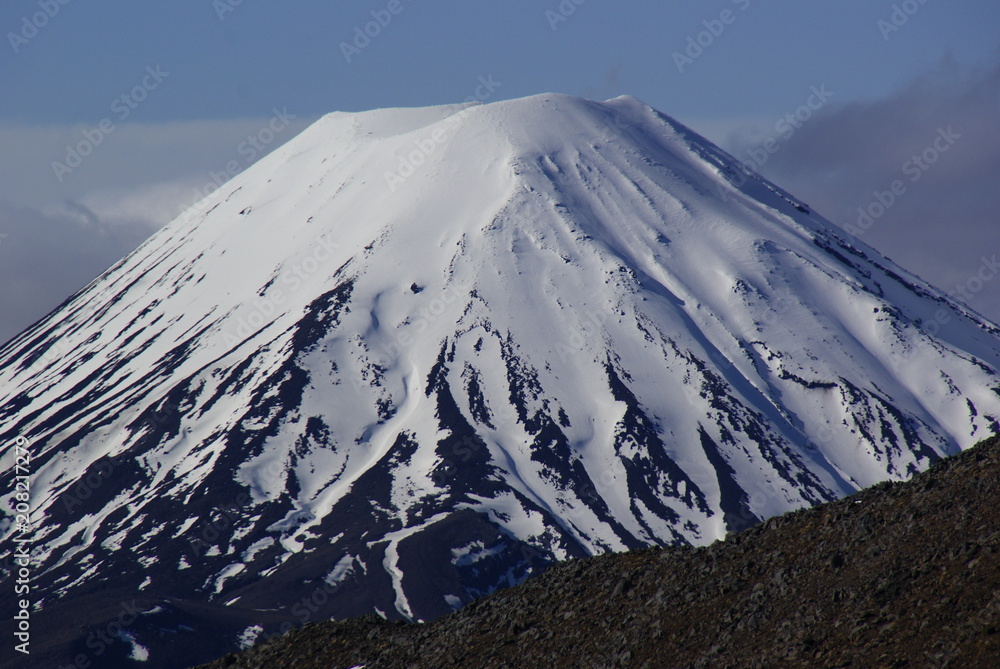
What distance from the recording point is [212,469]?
180 meters

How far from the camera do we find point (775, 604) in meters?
27.6

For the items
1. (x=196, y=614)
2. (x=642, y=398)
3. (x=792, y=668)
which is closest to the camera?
(x=792, y=668)

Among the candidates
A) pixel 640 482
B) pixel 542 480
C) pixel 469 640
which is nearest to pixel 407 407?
pixel 542 480

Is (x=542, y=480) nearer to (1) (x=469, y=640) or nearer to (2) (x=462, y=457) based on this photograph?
(2) (x=462, y=457)

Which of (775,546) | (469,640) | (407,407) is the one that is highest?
(407,407)

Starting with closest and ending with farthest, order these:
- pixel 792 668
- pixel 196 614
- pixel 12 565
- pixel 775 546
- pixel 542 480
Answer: pixel 792 668, pixel 775 546, pixel 196 614, pixel 12 565, pixel 542 480

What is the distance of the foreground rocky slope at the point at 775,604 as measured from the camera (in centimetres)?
2464

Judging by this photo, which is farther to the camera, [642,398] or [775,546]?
[642,398]

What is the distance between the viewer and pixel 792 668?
2486 cm

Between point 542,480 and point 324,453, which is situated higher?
point 324,453

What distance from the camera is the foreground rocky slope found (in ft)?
80.8

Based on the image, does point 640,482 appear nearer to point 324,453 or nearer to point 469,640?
point 324,453

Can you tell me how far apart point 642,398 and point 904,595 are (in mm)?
164530

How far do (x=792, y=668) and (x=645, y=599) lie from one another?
6.05 metres
